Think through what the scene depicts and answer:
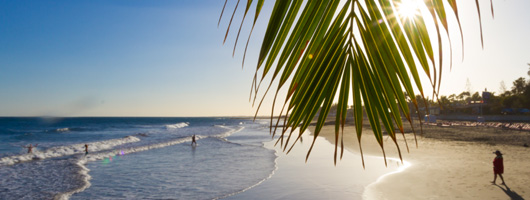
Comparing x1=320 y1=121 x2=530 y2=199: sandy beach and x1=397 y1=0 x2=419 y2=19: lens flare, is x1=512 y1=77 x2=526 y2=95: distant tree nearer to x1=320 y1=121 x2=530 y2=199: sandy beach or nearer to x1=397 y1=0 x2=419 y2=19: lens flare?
x1=320 y1=121 x2=530 y2=199: sandy beach

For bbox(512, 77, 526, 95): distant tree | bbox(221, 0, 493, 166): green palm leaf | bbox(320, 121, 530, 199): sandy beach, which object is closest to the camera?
bbox(221, 0, 493, 166): green palm leaf

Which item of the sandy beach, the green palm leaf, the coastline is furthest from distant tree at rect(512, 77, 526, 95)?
the green palm leaf

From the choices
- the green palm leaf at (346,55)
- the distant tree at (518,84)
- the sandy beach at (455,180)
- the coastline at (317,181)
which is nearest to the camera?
the green palm leaf at (346,55)

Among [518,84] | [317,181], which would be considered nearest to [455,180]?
[317,181]

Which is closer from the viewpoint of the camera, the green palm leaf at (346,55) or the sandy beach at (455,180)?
the green palm leaf at (346,55)

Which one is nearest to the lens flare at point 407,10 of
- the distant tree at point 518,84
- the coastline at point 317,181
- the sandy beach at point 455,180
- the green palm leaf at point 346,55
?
the green palm leaf at point 346,55

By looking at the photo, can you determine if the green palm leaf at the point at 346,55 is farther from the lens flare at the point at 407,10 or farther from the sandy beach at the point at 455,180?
the sandy beach at the point at 455,180

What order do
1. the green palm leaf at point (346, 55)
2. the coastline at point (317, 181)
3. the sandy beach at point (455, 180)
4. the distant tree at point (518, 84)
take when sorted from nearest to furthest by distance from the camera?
the green palm leaf at point (346, 55) → the sandy beach at point (455, 180) → the coastline at point (317, 181) → the distant tree at point (518, 84)

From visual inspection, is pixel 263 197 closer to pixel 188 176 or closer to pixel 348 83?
pixel 188 176

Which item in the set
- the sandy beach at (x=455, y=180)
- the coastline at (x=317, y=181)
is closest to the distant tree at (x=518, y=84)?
the sandy beach at (x=455, y=180)

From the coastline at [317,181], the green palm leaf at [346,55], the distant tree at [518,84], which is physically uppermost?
the distant tree at [518,84]

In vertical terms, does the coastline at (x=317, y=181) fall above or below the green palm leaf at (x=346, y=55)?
below

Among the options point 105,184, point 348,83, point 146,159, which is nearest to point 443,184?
point 348,83

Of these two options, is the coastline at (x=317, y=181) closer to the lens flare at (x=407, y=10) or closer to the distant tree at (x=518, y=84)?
the lens flare at (x=407, y=10)
